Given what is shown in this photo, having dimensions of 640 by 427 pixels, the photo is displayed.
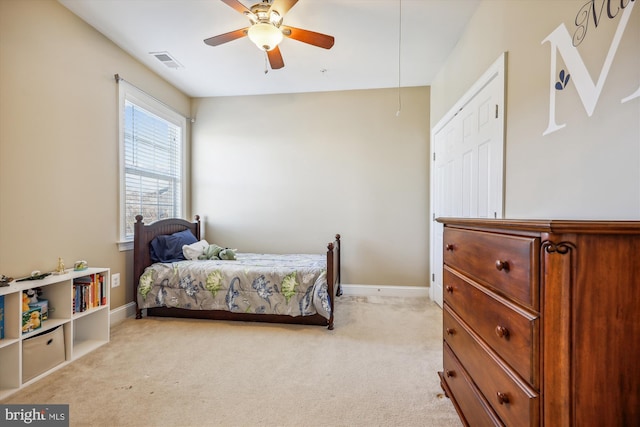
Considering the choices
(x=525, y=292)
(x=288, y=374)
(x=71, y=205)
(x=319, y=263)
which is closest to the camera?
(x=525, y=292)

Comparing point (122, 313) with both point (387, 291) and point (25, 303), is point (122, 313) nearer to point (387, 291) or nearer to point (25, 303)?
point (25, 303)

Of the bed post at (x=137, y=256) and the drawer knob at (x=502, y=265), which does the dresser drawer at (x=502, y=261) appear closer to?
the drawer knob at (x=502, y=265)

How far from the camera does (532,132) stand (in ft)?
5.04

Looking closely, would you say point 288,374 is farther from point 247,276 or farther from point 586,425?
point 586,425

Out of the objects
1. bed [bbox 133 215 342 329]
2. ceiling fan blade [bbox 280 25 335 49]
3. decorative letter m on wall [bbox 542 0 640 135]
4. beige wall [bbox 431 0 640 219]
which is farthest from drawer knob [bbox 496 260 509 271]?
ceiling fan blade [bbox 280 25 335 49]

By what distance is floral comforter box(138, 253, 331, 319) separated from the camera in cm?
259

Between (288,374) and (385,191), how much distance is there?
2.54m

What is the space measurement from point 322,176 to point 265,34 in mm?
2100

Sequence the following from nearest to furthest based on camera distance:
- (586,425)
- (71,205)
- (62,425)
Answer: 1. (586,425)
2. (62,425)
3. (71,205)

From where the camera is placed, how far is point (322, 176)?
3.77 m

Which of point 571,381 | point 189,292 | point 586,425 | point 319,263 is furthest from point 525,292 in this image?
point 189,292

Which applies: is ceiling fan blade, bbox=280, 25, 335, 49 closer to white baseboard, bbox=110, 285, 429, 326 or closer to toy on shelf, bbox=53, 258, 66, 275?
toy on shelf, bbox=53, 258, 66, 275

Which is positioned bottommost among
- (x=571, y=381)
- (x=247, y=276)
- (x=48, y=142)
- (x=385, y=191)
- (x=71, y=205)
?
(x=247, y=276)

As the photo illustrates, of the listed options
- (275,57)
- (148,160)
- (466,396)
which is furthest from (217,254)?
(466,396)
